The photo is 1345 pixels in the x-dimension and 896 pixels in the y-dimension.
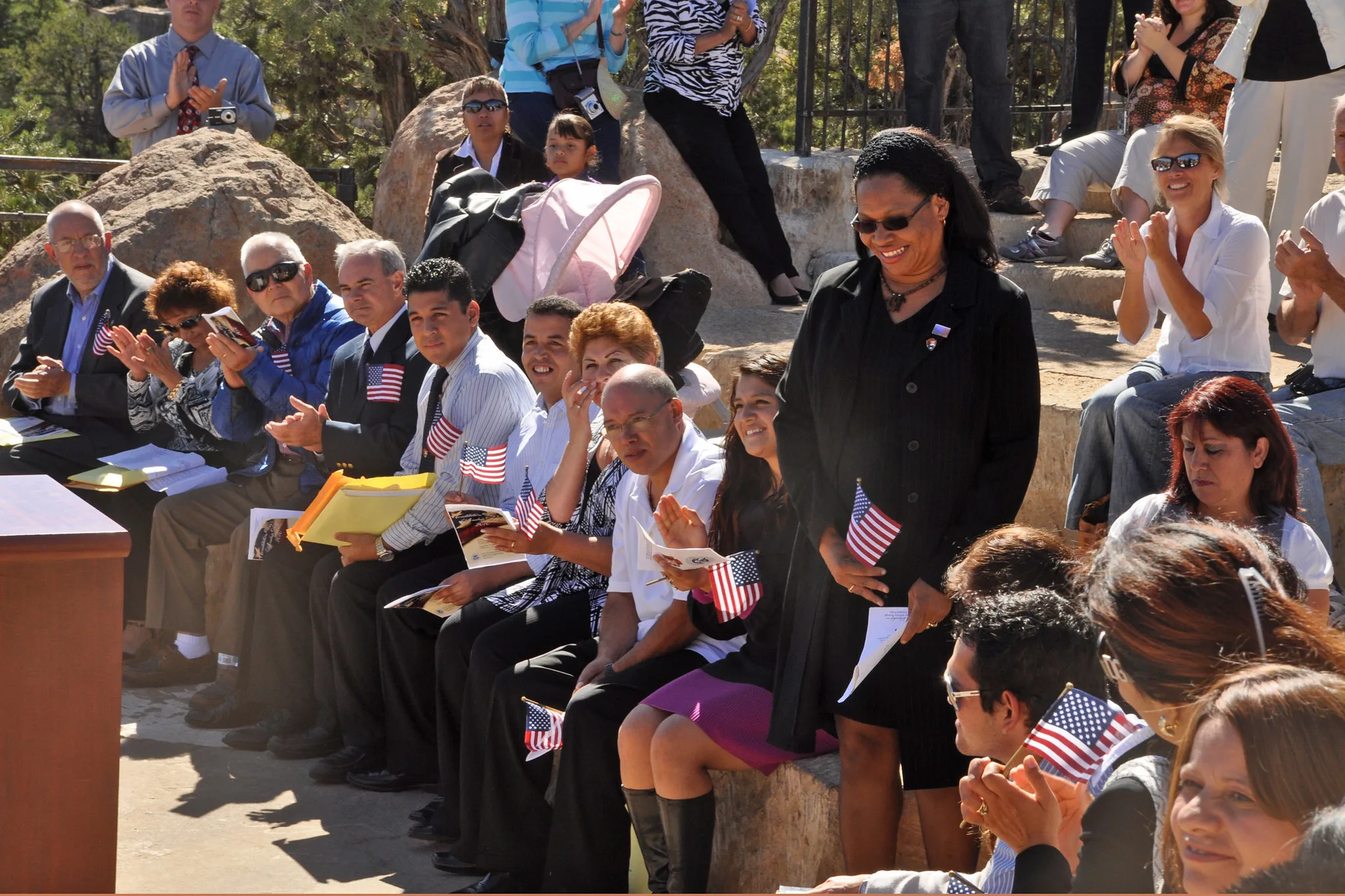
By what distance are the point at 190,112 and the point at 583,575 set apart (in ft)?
17.4

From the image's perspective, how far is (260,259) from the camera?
586 cm

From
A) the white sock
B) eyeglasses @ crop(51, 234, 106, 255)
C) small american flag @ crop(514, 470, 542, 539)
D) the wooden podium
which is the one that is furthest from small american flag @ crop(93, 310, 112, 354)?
the wooden podium

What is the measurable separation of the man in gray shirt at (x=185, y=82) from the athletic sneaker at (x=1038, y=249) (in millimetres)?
4580

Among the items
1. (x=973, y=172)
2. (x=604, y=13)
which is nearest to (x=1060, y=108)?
(x=973, y=172)

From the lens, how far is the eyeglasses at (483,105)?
22.3 ft

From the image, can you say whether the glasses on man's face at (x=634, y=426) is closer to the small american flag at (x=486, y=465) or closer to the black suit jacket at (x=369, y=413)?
the small american flag at (x=486, y=465)

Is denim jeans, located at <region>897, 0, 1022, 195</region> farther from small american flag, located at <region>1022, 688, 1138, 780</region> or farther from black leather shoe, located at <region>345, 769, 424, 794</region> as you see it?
small american flag, located at <region>1022, 688, 1138, 780</region>

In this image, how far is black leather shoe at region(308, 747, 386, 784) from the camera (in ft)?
16.4

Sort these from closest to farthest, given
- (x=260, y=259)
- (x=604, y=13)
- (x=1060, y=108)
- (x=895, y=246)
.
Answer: (x=895, y=246) → (x=260, y=259) → (x=604, y=13) → (x=1060, y=108)

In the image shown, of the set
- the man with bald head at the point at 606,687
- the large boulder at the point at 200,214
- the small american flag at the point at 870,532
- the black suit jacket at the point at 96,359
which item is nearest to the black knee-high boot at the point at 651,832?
the man with bald head at the point at 606,687

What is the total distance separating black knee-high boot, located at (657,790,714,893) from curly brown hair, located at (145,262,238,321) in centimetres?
344

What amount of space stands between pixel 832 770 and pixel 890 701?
37 centimetres

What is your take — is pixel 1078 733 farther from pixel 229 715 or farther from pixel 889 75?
pixel 889 75

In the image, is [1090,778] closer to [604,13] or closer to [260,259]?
[260,259]
